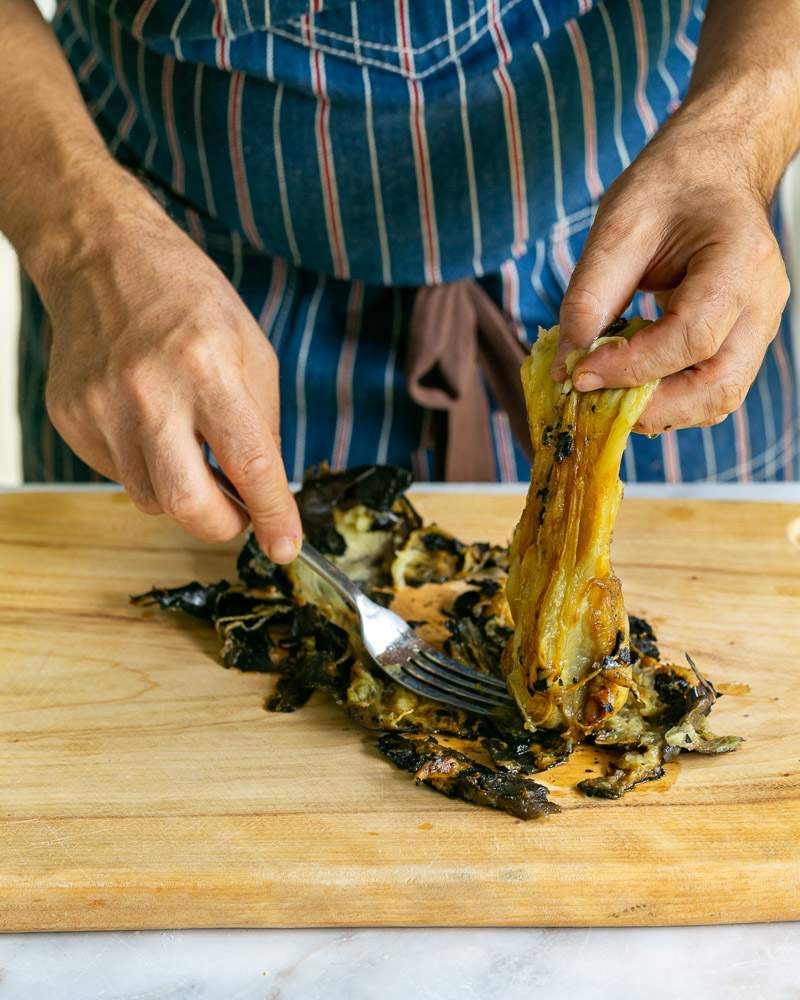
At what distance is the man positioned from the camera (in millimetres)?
1884

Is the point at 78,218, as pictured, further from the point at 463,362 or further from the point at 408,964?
the point at 408,964

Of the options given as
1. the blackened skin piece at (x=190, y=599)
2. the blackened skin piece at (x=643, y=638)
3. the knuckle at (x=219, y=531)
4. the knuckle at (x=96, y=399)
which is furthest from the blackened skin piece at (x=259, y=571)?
the blackened skin piece at (x=643, y=638)

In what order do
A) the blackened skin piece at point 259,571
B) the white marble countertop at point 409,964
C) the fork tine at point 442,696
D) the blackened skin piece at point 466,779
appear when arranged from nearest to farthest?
the white marble countertop at point 409,964 < the blackened skin piece at point 466,779 < the fork tine at point 442,696 < the blackened skin piece at point 259,571

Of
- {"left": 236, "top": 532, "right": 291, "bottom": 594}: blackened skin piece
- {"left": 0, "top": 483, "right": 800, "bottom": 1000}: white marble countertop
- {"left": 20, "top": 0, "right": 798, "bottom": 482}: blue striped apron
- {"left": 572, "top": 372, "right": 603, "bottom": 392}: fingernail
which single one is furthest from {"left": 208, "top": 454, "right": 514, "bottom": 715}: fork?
{"left": 20, "top": 0, "right": 798, "bottom": 482}: blue striped apron

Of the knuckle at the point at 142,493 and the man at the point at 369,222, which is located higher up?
the man at the point at 369,222

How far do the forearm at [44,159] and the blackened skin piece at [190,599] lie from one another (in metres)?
0.63

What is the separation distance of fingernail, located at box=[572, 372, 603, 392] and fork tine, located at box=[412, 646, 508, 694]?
53 cm

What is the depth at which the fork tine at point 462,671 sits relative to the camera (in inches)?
79.0

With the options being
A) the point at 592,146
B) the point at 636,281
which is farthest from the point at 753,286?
the point at 592,146

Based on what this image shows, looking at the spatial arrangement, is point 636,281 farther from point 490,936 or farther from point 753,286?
point 490,936

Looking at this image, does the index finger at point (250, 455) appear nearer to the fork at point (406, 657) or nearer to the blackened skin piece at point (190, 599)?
the fork at point (406, 657)

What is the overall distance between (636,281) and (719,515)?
34.5 inches

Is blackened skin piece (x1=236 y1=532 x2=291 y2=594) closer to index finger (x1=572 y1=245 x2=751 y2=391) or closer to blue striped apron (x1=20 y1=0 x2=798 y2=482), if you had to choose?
blue striped apron (x1=20 y1=0 x2=798 y2=482)

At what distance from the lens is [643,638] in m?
2.15
